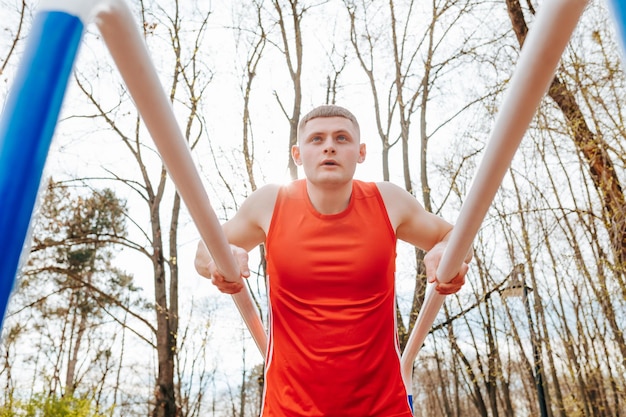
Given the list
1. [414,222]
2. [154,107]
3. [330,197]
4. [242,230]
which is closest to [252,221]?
[242,230]

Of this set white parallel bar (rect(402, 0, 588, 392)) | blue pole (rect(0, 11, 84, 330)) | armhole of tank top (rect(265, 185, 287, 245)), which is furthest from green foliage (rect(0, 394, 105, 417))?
blue pole (rect(0, 11, 84, 330))

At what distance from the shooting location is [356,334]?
6.15 feet

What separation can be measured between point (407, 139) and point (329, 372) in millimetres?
9193

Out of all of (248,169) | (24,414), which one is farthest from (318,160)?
(248,169)

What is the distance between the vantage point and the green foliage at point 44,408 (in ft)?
20.9

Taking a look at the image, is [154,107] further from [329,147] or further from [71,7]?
[329,147]

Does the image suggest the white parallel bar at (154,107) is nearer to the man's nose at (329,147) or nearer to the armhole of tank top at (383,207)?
the man's nose at (329,147)

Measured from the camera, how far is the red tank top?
1808 millimetres

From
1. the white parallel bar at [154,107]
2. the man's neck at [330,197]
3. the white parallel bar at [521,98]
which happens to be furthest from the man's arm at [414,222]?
the white parallel bar at [154,107]

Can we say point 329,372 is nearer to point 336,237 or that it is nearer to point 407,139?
point 336,237

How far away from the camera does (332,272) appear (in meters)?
1.93

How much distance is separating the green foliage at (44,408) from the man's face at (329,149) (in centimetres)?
602

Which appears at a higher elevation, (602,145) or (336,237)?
(602,145)

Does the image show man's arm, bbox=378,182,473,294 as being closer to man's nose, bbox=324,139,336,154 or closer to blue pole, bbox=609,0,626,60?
man's nose, bbox=324,139,336,154
